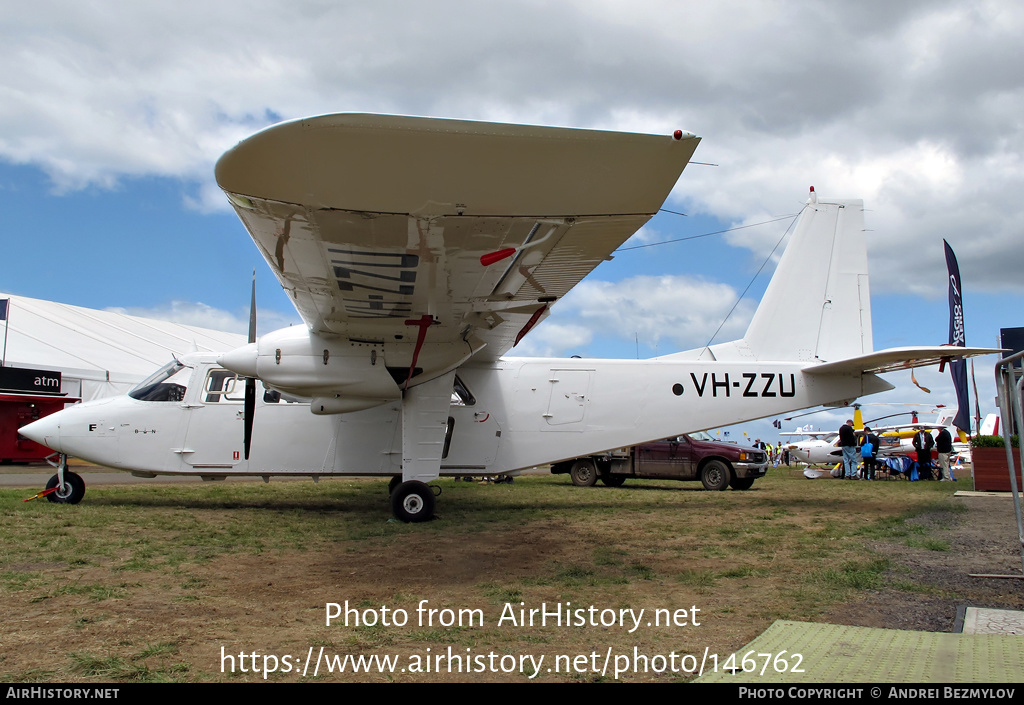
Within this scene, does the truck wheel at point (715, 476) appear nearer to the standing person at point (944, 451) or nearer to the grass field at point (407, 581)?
the grass field at point (407, 581)

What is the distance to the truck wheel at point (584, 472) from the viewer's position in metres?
17.0

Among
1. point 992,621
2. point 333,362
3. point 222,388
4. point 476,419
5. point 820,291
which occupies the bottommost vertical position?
point 992,621

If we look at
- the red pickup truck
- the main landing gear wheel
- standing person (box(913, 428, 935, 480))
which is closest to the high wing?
the main landing gear wheel

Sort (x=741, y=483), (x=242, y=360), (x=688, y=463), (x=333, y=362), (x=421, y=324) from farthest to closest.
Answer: (x=688, y=463), (x=741, y=483), (x=242, y=360), (x=333, y=362), (x=421, y=324)

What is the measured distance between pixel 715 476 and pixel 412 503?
933 cm

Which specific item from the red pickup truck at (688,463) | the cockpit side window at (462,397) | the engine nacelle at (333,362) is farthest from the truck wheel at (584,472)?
the engine nacelle at (333,362)

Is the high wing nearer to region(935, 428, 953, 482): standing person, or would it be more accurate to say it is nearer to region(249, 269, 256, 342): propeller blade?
region(249, 269, 256, 342): propeller blade

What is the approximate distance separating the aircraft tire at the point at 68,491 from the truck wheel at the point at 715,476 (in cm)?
1263

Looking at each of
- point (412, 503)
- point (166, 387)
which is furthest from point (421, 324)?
point (166, 387)

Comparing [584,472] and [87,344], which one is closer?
[584,472]

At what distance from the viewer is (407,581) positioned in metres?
5.55

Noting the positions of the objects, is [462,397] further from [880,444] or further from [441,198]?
[880,444]

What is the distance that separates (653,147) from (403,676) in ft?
10.4

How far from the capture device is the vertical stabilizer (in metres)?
11.1
